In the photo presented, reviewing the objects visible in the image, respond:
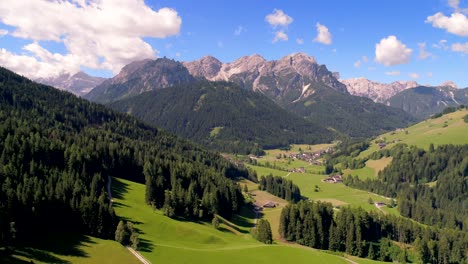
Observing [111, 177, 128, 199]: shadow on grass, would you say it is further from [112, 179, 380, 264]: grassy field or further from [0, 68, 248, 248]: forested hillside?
[0, 68, 248, 248]: forested hillside

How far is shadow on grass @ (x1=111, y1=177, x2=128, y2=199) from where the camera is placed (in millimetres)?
120550

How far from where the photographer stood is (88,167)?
12800 cm

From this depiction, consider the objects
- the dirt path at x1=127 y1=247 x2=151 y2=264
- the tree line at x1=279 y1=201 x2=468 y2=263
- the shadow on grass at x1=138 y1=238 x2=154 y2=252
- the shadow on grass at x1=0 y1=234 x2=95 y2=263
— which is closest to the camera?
the shadow on grass at x1=0 y1=234 x2=95 y2=263

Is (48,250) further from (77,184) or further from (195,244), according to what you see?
(195,244)

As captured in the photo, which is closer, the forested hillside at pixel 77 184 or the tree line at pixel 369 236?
the forested hillside at pixel 77 184

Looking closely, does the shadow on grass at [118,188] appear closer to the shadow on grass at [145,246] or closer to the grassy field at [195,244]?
the grassy field at [195,244]

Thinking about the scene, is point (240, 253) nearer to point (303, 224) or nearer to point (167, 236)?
point (167, 236)

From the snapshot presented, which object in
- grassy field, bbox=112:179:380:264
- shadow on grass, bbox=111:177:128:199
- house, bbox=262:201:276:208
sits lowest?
grassy field, bbox=112:179:380:264

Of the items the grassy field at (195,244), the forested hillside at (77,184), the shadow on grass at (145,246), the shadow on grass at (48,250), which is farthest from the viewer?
the grassy field at (195,244)

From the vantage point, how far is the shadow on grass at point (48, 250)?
66.2 m

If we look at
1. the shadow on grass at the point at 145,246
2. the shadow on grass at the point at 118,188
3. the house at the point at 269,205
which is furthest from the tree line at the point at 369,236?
the shadow on grass at the point at 145,246

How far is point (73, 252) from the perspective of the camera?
74062 mm

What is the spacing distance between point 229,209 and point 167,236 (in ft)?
142

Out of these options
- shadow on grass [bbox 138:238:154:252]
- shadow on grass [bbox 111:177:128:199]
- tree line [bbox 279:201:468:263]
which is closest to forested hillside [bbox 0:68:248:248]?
shadow on grass [bbox 111:177:128:199]
